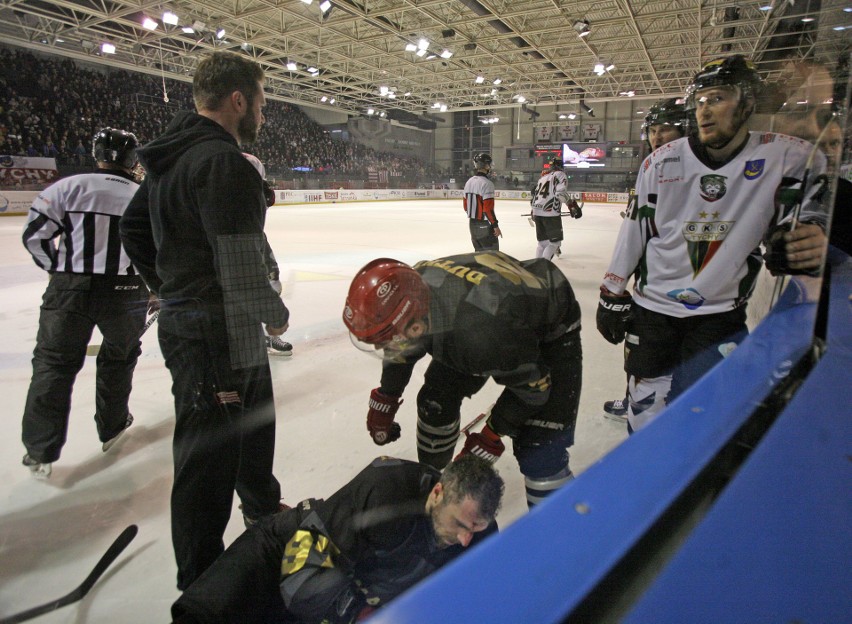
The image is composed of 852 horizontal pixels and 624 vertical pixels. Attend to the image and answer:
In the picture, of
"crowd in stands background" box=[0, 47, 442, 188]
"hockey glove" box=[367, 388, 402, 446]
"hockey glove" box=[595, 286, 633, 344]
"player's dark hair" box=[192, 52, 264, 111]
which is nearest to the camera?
"player's dark hair" box=[192, 52, 264, 111]

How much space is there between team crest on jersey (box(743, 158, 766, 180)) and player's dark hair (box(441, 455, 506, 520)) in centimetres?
123

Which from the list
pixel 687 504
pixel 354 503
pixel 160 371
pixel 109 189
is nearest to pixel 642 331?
pixel 354 503

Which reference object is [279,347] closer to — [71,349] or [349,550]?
[71,349]

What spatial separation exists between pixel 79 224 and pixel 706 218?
239 centimetres

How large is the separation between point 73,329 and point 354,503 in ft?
5.08

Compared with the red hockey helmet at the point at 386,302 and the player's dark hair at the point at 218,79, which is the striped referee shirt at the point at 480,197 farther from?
the red hockey helmet at the point at 386,302

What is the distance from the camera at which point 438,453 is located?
1.70 metres

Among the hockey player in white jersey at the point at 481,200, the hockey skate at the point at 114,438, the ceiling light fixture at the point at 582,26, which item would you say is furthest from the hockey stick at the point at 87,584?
the ceiling light fixture at the point at 582,26

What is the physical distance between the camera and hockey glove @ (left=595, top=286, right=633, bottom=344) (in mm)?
1796

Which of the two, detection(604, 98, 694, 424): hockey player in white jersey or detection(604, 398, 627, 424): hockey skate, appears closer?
detection(604, 398, 627, 424): hockey skate

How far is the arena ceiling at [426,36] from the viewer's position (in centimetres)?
1209

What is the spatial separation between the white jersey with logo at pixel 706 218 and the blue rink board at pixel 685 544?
3.63ft

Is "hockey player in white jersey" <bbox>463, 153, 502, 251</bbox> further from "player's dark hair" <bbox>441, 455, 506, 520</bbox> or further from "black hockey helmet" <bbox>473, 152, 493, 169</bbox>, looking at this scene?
"player's dark hair" <bbox>441, 455, 506, 520</bbox>

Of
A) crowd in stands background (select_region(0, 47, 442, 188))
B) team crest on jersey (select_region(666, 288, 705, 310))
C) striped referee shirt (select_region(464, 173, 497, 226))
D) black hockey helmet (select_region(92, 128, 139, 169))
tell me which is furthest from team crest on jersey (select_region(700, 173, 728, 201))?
crowd in stands background (select_region(0, 47, 442, 188))
